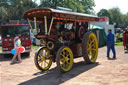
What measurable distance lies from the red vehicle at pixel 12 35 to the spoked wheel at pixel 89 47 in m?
5.49

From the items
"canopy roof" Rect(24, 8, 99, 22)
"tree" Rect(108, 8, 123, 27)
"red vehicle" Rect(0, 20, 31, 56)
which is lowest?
"red vehicle" Rect(0, 20, 31, 56)

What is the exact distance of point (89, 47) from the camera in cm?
943

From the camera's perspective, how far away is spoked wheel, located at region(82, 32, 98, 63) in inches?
349

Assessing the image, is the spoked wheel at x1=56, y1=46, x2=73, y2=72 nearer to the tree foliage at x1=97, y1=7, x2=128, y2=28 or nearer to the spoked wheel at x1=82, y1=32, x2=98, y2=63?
the spoked wheel at x1=82, y1=32, x2=98, y2=63

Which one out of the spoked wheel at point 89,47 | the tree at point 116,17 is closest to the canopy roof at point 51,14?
the spoked wheel at point 89,47

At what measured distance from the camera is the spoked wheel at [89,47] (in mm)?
8859

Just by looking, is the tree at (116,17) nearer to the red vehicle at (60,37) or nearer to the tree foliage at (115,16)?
the tree foliage at (115,16)

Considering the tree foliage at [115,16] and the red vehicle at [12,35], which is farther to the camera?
the tree foliage at [115,16]

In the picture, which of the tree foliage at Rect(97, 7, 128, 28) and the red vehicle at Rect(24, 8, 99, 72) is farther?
the tree foliage at Rect(97, 7, 128, 28)

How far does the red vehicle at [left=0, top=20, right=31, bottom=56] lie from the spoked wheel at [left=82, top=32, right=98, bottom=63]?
549cm

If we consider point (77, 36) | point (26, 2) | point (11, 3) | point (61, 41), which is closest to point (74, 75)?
point (61, 41)

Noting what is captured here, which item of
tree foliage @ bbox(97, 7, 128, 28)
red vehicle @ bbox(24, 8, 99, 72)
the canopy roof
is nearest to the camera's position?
the canopy roof

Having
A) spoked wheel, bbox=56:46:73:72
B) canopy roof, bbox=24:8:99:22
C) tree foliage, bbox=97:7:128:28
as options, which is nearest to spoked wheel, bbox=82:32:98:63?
canopy roof, bbox=24:8:99:22

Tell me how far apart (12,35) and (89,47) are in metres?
6.31
